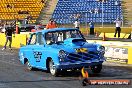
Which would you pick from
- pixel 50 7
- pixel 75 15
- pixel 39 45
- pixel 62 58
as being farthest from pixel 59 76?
pixel 50 7

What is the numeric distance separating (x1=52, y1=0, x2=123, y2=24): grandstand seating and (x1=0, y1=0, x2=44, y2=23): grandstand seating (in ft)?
10.3

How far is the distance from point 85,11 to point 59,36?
40.7 m

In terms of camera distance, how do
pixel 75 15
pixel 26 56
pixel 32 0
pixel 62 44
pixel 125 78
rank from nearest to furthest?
pixel 125 78, pixel 62 44, pixel 26 56, pixel 75 15, pixel 32 0

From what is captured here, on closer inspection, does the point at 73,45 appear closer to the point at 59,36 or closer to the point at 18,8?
the point at 59,36

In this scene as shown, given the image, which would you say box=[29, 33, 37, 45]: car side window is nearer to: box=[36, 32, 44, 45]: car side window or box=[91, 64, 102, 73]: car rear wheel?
box=[36, 32, 44, 45]: car side window

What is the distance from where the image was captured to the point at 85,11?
182 feet

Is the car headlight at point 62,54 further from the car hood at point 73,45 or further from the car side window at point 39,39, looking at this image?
the car side window at point 39,39

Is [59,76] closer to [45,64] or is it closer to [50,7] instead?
[45,64]

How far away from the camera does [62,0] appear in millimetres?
58375

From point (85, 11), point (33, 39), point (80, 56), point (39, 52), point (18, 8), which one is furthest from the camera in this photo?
point (18, 8)

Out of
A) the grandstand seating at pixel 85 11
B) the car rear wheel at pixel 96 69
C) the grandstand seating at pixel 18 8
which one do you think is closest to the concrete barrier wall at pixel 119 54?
the car rear wheel at pixel 96 69

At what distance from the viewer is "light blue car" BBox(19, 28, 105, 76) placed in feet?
45.0

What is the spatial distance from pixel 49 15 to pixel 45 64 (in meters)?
42.0

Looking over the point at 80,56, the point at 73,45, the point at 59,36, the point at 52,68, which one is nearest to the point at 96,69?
the point at 80,56
